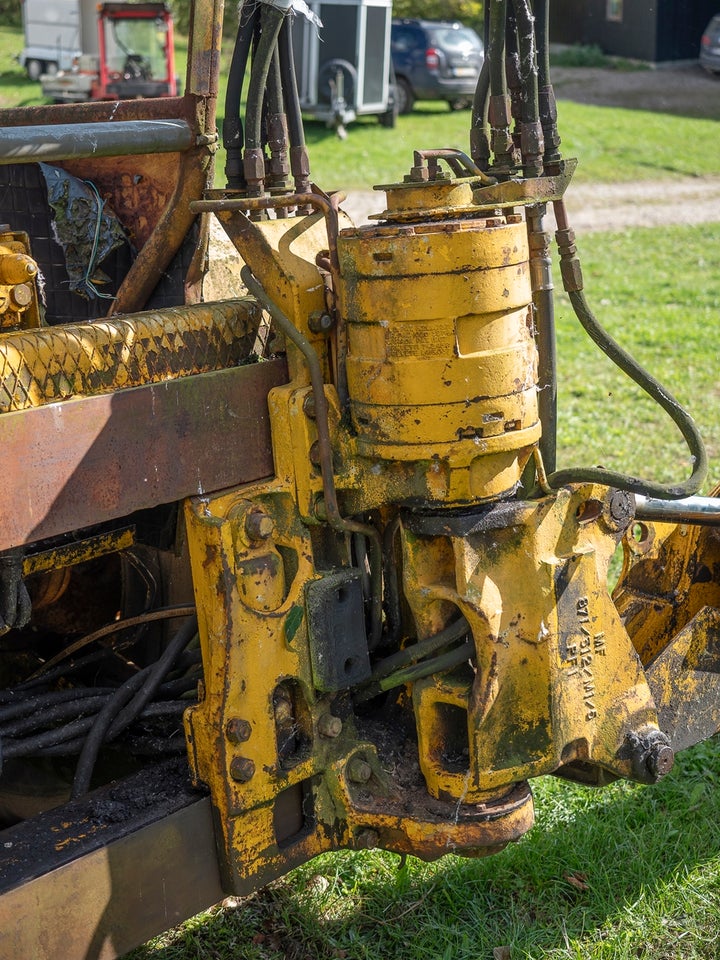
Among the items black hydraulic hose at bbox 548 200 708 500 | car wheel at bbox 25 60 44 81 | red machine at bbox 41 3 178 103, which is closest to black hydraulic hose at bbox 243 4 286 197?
black hydraulic hose at bbox 548 200 708 500

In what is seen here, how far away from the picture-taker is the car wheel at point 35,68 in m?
27.2

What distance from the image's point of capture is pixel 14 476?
2.02 metres

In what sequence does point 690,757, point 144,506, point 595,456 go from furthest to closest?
point 595,456 → point 690,757 → point 144,506

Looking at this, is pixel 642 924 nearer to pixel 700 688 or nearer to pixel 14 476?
pixel 700 688

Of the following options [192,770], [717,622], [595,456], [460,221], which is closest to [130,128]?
[460,221]

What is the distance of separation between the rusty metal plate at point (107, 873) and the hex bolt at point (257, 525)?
495 millimetres

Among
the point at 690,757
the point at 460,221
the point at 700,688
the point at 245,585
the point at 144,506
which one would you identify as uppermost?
the point at 460,221

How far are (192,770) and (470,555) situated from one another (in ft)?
2.14

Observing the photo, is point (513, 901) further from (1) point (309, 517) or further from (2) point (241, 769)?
(1) point (309, 517)

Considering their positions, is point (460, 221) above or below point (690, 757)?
above

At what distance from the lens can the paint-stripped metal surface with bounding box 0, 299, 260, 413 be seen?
2.08 metres

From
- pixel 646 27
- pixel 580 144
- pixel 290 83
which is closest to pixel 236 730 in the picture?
pixel 290 83

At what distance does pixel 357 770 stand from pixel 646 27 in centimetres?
3029

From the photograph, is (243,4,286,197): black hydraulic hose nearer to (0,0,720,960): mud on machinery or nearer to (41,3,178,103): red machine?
(0,0,720,960): mud on machinery
